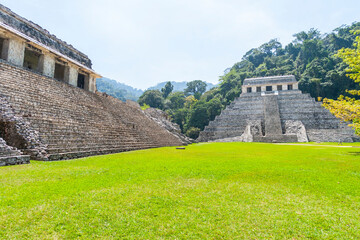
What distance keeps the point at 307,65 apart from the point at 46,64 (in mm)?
45465

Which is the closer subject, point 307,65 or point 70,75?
point 70,75

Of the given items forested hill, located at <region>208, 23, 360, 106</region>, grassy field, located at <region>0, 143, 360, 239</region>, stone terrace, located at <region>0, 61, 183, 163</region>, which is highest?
forested hill, located at <region>208, 23, 360, 106</region>

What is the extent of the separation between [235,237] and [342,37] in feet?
210

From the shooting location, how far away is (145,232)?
1854 millimetres

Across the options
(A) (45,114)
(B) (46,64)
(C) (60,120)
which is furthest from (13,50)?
(C) (60,120)

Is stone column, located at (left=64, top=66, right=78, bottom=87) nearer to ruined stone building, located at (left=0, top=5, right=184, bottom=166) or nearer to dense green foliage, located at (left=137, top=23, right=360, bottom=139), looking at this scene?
ruined stone building, located at (left=0, top=5, right=184, bottom=166)

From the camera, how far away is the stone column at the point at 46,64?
39.1ft

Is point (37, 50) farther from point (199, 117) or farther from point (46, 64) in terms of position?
point (199, 117)

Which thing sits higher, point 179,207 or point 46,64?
point 46,64

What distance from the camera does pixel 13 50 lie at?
10305 mm

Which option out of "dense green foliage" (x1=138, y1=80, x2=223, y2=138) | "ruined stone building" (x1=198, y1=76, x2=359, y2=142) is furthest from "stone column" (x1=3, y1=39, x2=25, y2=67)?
"dense green foliage" (x1=138, y1=80, x2=223, y2=138)

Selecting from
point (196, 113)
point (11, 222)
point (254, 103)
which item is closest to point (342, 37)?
point (254, 103)

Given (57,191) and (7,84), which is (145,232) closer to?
(57,191)

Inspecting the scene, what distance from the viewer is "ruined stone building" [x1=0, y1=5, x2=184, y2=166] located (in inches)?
241
